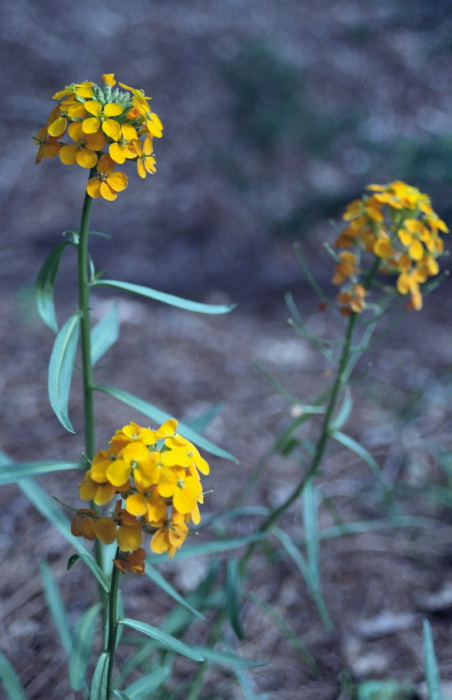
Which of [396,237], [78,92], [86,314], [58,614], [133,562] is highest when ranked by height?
[78,92]

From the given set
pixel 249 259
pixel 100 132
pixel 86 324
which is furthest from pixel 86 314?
pixel 249 259

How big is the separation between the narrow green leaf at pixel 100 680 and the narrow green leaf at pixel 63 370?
1.36 feet

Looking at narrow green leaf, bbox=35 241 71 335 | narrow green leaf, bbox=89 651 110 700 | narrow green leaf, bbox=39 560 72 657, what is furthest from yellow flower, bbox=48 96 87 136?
narrow green leaf, bbox=39 560 72 657

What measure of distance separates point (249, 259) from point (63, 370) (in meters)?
3.40

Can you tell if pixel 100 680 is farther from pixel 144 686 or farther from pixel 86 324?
pixel 86 324

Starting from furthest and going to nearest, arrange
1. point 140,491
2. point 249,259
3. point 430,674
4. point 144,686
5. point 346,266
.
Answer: point 249,259, point 346,266, point 144,686, point 430,674, point 140,491

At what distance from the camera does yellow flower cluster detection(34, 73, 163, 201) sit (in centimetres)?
113

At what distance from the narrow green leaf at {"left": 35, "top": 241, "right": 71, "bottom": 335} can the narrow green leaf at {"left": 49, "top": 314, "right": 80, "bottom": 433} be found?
6 cm

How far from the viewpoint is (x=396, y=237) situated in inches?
62.9

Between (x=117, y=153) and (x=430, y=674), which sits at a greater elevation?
(x=117, y=153)

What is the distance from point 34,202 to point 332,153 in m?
2.65

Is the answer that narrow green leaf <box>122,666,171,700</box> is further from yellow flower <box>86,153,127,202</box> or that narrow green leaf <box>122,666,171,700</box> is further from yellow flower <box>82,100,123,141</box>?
yellow flower <box>82,100,123,141</box>

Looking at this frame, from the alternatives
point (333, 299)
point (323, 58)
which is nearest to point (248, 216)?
point (333, 299)

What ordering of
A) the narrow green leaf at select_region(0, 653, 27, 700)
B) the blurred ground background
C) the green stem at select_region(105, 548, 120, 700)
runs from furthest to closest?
the blurred ground background < the narrow green leaf at select_region(0, 653, 27, 700) < the green stem at select_region(105, 548, 120, 700)
